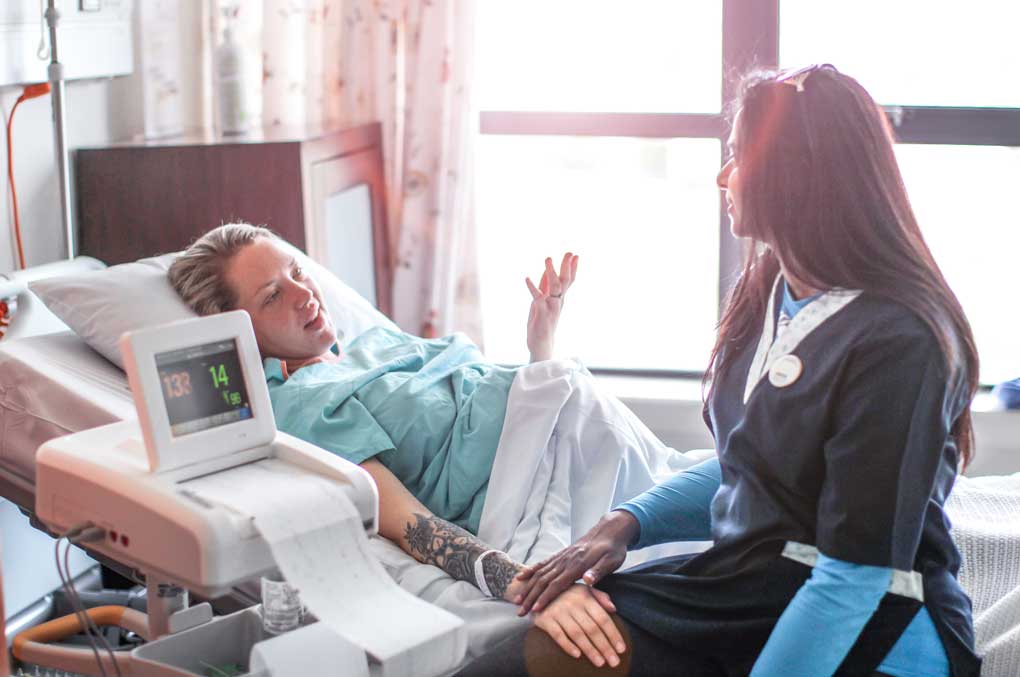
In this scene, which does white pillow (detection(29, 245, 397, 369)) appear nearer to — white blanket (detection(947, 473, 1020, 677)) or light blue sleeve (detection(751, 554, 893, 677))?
light blue sleeve (detection(751, 554, 893, 677))

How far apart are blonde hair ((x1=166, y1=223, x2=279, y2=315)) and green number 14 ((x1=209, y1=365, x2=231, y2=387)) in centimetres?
80

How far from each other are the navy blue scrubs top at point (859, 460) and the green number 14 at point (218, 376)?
2.00ft

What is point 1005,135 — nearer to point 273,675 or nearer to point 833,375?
point 833,375

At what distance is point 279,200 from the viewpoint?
2.61 m

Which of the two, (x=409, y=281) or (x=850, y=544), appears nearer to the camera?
(x=850, y=544)

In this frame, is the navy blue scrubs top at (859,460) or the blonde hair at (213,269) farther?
the blonde hair at (213,269)

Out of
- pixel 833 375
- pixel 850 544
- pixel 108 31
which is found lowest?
pixel 850 544

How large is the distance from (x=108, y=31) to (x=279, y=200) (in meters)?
0.54

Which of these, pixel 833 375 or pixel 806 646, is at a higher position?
pixel 833 375

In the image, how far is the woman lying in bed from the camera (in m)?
1.76

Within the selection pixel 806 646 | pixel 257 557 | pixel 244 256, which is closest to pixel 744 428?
pixel 806 646

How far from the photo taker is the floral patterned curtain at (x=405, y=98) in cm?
304

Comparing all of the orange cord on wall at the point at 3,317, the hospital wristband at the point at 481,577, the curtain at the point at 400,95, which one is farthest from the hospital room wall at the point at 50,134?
the hospital wristband at the point at 481,577

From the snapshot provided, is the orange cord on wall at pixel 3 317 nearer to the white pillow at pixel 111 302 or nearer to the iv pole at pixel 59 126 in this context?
the white pillow at pixel 111 302
